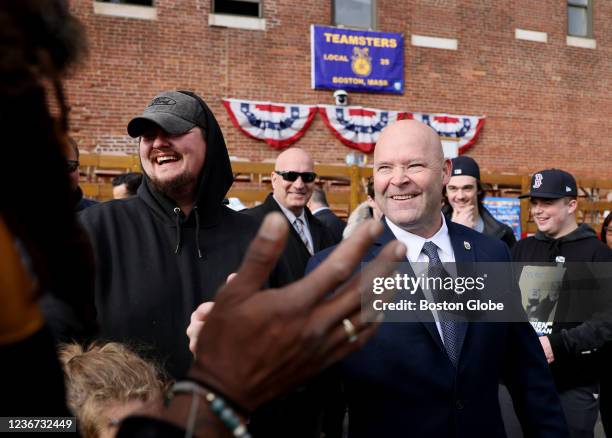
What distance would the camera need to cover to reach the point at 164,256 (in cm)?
265

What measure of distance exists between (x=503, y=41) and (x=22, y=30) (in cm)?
1408

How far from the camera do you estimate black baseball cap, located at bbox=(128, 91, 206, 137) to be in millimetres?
2732

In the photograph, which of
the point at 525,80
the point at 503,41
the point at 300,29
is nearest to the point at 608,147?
the point at 525,80

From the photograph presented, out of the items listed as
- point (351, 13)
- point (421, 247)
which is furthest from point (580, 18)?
point (421, 247)

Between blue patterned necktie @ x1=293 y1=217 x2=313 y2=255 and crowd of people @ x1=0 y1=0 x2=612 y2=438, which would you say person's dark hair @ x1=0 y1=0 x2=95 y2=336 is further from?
blue patterned necktie @ x1=293 y1=217 x2=313 y2=255

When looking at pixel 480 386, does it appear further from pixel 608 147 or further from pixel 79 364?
pixel 608 147

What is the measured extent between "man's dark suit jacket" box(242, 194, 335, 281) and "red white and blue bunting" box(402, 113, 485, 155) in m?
7.81

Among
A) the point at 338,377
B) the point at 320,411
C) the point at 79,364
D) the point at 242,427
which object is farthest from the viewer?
the point at 338,377

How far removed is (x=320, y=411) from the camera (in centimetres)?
201

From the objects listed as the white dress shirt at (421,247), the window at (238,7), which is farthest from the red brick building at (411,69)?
the white dress shirt at (421,247)

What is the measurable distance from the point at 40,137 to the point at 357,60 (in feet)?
39.8

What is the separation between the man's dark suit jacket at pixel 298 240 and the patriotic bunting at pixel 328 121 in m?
6.68

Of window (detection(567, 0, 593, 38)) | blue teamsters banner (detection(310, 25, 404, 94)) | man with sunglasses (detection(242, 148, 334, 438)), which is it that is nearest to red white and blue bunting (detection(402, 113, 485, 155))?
blue teamsters banner (detection(310, 25, 404, 94))

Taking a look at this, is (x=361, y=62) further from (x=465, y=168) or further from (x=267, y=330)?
(x=267, y=330)
